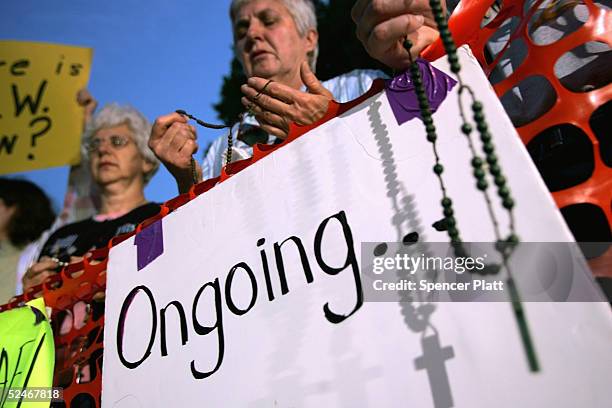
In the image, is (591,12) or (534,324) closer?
(534,324)

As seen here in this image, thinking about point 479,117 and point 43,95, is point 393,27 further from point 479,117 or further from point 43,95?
point 43,95

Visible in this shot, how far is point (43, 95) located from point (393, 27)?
8.90ft

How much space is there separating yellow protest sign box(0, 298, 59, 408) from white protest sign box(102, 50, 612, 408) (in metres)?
0.17

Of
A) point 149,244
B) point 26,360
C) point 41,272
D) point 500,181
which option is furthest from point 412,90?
point 41,272

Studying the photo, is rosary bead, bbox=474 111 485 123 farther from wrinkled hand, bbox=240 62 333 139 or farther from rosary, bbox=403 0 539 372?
wrinkled hand, bbox=240 62 333 139

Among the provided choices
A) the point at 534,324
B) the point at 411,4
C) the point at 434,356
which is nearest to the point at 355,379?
the point at 434,356

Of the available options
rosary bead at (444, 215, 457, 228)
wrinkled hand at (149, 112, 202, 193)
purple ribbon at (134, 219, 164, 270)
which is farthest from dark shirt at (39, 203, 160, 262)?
rosary bead at (444, 215, 457, 228)

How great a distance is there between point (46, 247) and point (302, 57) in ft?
3.93

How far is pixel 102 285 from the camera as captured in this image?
112cm

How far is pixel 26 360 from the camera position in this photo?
105cm

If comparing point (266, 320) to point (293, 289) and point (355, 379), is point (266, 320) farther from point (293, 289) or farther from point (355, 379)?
point (355, 379)

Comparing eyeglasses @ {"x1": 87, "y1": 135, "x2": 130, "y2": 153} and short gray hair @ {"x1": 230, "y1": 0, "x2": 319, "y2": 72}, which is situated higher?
short gray hair @ {"x1": 230, "y1": 0, "x2": 319, "y2": 72}

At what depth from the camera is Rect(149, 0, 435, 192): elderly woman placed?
754 millimetres

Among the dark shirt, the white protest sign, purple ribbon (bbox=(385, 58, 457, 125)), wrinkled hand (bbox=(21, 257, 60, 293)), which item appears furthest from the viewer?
the dark shirt
